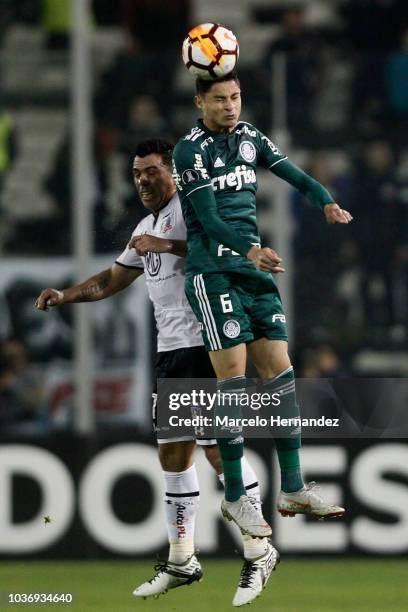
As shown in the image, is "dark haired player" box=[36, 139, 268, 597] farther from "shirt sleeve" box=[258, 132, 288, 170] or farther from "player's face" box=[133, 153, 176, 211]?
"shirt sleeve" box=[258, 132, 288, 170]

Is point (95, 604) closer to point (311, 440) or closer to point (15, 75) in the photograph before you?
point (311, 440)

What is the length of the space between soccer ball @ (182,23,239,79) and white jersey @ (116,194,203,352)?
0.88 m

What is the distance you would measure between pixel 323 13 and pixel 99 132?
4.59 m

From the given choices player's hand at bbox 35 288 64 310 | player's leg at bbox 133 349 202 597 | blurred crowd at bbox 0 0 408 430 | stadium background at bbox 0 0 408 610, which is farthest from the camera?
blurred crowd at bbox 0 0 408 430

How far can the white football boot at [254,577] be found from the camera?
8.28 m

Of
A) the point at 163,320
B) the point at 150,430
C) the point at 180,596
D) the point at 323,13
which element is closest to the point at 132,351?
the point at 150,430

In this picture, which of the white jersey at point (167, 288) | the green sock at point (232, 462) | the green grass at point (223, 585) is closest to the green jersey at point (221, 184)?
the white jersey at point (167, 288)

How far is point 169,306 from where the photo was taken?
882 centimetres

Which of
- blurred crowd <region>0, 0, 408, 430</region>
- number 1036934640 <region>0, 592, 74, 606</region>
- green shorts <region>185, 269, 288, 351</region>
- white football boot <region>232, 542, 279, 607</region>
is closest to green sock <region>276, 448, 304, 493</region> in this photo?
white football boot <region>232, 542, 279, 607</region>

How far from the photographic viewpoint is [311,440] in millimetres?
A: 11836

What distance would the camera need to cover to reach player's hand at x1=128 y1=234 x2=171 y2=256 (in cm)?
826

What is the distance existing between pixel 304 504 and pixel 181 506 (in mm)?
1135

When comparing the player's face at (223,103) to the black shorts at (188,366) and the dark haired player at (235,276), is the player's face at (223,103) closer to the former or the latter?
the dark haired player at (235,276)

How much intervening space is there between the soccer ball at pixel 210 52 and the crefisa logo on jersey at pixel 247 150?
1.20ft
